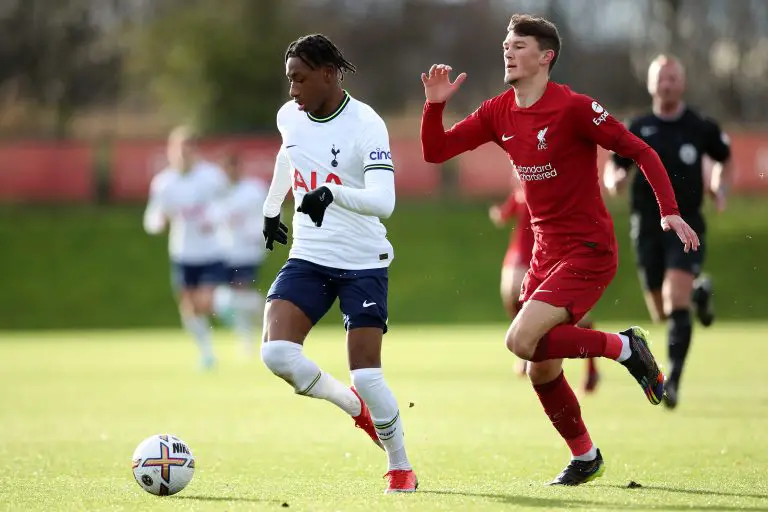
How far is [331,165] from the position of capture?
7559 mm

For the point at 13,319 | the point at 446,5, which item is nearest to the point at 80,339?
the point at 13,319

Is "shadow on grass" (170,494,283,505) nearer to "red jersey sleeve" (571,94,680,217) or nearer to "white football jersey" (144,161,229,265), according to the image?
"red jersey sleeve" (571,94,680,217)

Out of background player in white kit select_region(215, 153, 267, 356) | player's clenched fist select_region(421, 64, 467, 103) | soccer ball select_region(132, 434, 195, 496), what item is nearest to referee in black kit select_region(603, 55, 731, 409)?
player's clenched fist select_region(421, 64, 467, 103)

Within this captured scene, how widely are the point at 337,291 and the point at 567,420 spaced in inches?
55.4

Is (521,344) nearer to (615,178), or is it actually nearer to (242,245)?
(615,178)

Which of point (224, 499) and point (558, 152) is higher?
point (558, 152)

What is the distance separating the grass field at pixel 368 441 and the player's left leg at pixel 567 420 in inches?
A: 5.3

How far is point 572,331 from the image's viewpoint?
750 cm

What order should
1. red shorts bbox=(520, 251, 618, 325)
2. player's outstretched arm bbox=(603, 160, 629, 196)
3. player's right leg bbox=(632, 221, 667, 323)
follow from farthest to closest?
player's right leg bbox=(632, 221, 667, 323)
player's outstretched arm bbox=(603, 160, 629, 196)
red shorts bbox=(520, 251, 618, 325)

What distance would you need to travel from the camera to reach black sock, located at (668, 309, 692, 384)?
37.3 feet

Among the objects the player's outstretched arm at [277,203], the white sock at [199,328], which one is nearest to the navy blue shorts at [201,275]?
the white sock at [199,328]

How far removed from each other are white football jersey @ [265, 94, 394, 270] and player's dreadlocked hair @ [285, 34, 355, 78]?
211mm

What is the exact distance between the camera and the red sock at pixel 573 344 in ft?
24.5

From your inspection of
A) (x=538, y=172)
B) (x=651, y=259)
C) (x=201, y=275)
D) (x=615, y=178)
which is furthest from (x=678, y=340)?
(x=201, y=275)
